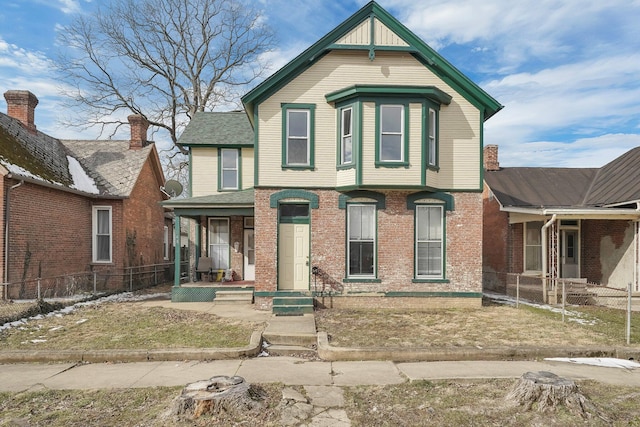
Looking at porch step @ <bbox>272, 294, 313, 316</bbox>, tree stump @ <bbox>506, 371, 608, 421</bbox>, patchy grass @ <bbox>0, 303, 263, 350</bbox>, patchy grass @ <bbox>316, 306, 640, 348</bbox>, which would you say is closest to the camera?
tree stump @ <bbox>506, 371, 608, 421</bbox>

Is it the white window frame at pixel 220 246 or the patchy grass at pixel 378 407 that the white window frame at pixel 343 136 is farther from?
the patchy grass at pixel 378 407

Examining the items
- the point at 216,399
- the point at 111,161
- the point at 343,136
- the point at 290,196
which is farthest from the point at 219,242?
the point at 216,399

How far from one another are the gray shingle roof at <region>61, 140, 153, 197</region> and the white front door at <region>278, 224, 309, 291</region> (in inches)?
339

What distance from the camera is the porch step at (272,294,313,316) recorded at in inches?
431

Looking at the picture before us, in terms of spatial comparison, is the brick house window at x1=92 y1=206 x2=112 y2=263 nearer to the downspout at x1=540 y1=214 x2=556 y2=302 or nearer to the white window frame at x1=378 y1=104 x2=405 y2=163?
the white window frame at x1=378 y1=104 x2=405 y2=163

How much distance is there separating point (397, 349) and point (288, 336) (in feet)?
7.82

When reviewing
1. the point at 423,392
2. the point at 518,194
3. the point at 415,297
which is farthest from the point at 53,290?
→ the point at 518,194

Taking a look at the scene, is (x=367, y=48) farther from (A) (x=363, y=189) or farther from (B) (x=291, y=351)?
(B) (x=291, y=351)

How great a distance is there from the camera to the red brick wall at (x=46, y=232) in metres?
12.6

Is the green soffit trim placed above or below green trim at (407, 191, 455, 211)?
above

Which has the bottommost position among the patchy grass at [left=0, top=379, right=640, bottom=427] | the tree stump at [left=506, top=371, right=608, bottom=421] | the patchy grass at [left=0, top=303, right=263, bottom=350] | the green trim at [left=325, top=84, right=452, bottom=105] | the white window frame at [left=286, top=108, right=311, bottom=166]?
the patchy grass at [left=0, top=303, right=263, bottom=350]

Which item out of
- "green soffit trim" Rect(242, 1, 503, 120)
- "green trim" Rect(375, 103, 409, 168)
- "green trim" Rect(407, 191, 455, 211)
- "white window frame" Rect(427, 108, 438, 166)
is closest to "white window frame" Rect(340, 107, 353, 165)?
"green trim" Rect(375, 103, 409, 168)

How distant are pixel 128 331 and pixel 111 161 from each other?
12.1m

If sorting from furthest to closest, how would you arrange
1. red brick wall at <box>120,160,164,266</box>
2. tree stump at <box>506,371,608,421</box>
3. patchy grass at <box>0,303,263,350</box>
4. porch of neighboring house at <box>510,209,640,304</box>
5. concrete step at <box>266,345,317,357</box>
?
red brick wall at <box>120,160,164,266</box>
porch of neighboring house at <box>510,209,640,304</box>
patchy grass at <box>0,303,263,350</box>
concrete step at <box>266,345,317,357</box>
tree stump at <box>506,371,608,421</box>
